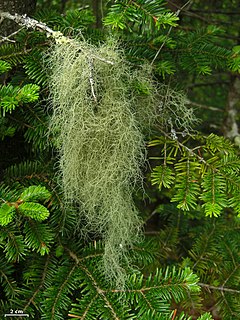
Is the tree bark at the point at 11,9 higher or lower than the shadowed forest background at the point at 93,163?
higher

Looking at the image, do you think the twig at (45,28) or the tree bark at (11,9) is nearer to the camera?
the twig at (45,28)

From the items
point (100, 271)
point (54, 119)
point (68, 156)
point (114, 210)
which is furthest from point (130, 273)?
point (54, 119)

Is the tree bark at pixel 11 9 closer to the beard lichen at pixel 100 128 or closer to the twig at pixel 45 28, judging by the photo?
the twig at pixel 45 28

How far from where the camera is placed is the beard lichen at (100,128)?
115 cm

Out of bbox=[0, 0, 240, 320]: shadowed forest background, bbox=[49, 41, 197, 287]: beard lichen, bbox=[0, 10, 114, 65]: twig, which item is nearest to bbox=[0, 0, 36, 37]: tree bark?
bbox=[0, 0, 240, 320]: shadowed forest background

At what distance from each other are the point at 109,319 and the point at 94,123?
52cm

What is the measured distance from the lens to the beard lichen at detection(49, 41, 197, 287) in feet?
3.78

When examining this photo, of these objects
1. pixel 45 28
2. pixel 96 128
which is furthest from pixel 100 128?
pixel 45 28

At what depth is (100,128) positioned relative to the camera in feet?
3.82

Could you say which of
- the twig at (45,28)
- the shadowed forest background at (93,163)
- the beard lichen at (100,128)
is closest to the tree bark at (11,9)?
the shadowed forest background at (93,163)

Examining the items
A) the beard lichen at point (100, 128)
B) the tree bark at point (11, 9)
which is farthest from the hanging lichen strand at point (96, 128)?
the tree bark at point (11, 9)

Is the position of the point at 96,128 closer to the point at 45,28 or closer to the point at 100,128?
the point at 100,128

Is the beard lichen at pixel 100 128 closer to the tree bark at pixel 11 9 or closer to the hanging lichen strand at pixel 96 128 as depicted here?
the hanging lichen strand at pixel 96 128

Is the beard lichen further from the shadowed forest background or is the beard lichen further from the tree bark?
the tree bark
